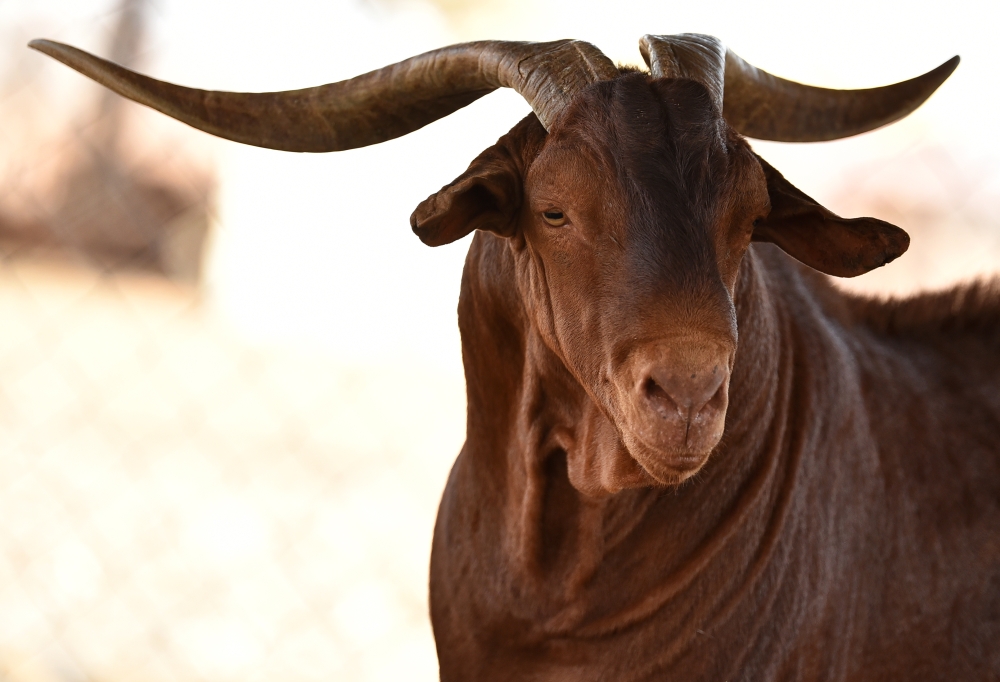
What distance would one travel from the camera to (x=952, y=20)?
208 inches

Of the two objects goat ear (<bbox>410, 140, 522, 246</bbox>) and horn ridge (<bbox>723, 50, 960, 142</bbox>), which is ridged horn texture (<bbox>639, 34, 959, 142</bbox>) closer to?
horn ridge (<bbox>723, 50, 960, 142</bbox>)

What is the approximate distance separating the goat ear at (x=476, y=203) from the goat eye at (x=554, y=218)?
0.13m

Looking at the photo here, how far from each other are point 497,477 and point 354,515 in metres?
2.25

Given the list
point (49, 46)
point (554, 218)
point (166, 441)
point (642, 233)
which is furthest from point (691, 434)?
point (166, 441)

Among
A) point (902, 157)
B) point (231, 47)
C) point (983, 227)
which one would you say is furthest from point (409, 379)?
point (983, 227)

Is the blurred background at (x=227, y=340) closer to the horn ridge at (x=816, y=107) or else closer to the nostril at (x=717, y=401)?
the horn ridge at (x=816, y=107)

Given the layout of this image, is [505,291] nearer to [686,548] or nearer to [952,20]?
[686,548]

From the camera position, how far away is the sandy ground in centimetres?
485

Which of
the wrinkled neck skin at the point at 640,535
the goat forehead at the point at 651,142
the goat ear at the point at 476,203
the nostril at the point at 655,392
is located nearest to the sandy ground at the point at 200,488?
the wrinkled neck skin at the point at 640,535

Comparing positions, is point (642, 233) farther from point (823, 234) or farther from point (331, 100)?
point (331, 100)

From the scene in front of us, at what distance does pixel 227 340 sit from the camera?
4.96 meters

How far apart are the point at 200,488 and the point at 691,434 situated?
363 centimetres

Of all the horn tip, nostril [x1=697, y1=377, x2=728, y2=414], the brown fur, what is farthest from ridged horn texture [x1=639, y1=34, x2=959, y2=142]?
the horn tip

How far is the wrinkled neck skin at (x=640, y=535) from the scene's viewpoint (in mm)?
2504
